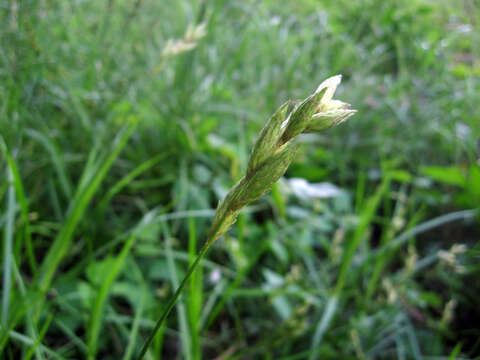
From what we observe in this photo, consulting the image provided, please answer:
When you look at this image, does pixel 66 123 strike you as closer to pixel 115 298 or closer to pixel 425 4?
pixel 115 298

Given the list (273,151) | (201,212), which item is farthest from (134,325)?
(273,151)

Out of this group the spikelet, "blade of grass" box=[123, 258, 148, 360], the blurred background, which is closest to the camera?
the spikelet

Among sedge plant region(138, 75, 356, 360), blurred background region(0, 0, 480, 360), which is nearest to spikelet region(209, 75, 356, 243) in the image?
sedge plant region(138, 75, 356, 360)

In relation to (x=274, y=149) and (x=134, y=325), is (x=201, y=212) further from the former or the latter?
(x=274, y=149)

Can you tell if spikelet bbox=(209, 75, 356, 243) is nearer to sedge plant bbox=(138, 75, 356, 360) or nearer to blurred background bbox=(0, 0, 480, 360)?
sedge plant bbox=(138, 75, 356, 360)

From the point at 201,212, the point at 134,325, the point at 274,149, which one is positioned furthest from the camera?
the point at 201,212

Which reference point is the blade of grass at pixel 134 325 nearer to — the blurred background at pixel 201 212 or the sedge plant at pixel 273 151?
the blurred background at pixel 201 212

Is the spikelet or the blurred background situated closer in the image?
the spikelet

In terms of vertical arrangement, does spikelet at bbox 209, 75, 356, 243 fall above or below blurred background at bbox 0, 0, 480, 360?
above
